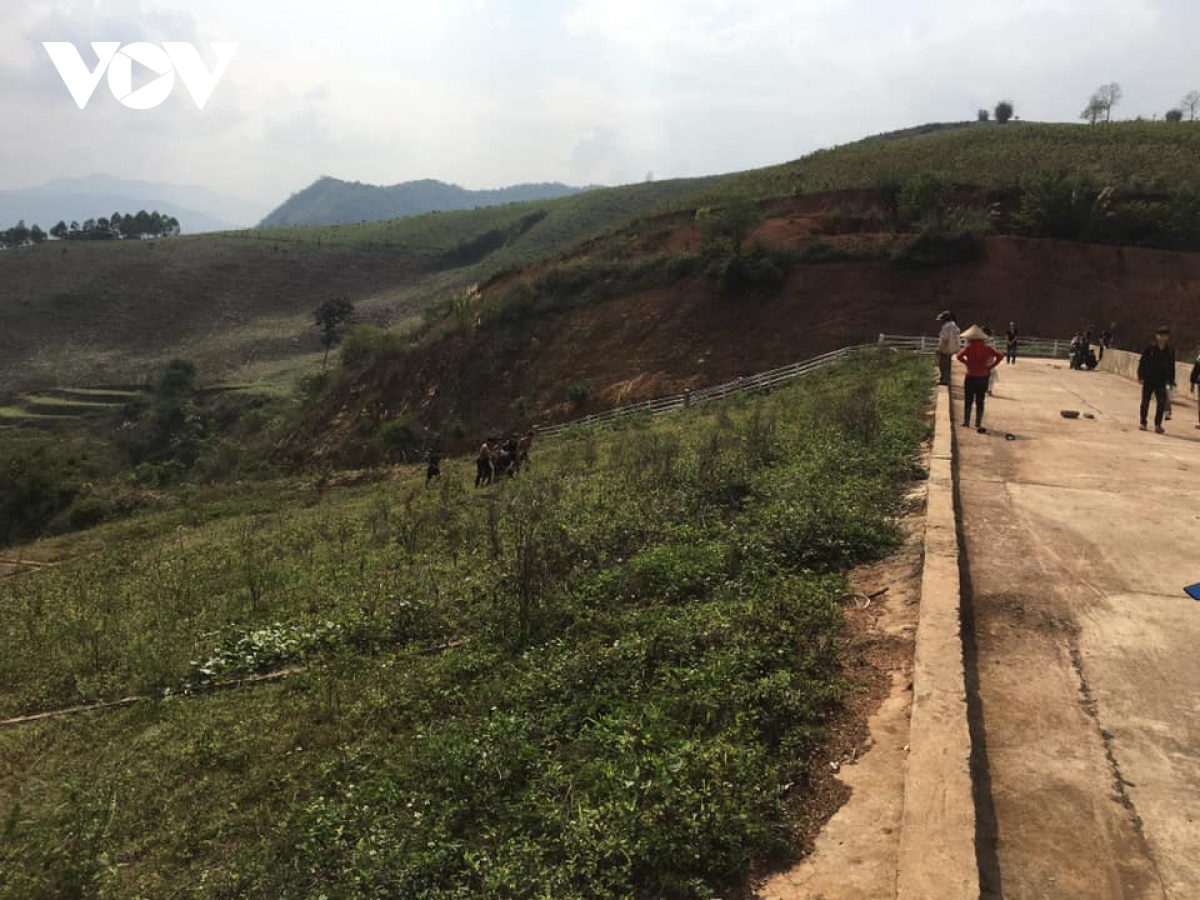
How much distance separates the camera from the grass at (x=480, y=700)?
3766 millimetres

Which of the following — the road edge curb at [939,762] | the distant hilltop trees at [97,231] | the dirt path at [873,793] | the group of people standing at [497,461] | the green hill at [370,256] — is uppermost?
the distant hilltop trees at [97,231]

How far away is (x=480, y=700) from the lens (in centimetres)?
540

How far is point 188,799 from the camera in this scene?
507 centimetres

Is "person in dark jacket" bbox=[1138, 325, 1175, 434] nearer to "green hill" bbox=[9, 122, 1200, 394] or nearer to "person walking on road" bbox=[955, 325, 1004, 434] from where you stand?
"person walking on road" bbox=[955, 325, 1004, 434]

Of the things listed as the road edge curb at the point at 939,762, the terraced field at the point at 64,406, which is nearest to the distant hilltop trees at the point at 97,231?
the terraced field at the point at 64,406

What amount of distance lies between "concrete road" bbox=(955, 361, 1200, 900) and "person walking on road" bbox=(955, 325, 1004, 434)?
229 centimetres

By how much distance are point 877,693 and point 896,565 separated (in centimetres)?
207

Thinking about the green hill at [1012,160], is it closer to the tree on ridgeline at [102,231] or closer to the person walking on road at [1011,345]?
the person walking on road at [1011,345]

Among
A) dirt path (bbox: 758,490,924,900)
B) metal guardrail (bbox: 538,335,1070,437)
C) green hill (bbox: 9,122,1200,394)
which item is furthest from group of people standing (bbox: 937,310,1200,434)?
green hill (bbox: 9,122,1200,394)

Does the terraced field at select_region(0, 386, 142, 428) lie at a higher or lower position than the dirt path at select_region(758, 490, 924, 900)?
lower

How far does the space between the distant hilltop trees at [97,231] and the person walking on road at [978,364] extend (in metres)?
137

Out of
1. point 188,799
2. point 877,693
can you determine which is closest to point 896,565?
point 877,693

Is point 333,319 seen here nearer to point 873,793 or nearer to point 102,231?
point 873,793

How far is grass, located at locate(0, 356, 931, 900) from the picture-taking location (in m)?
3.77
